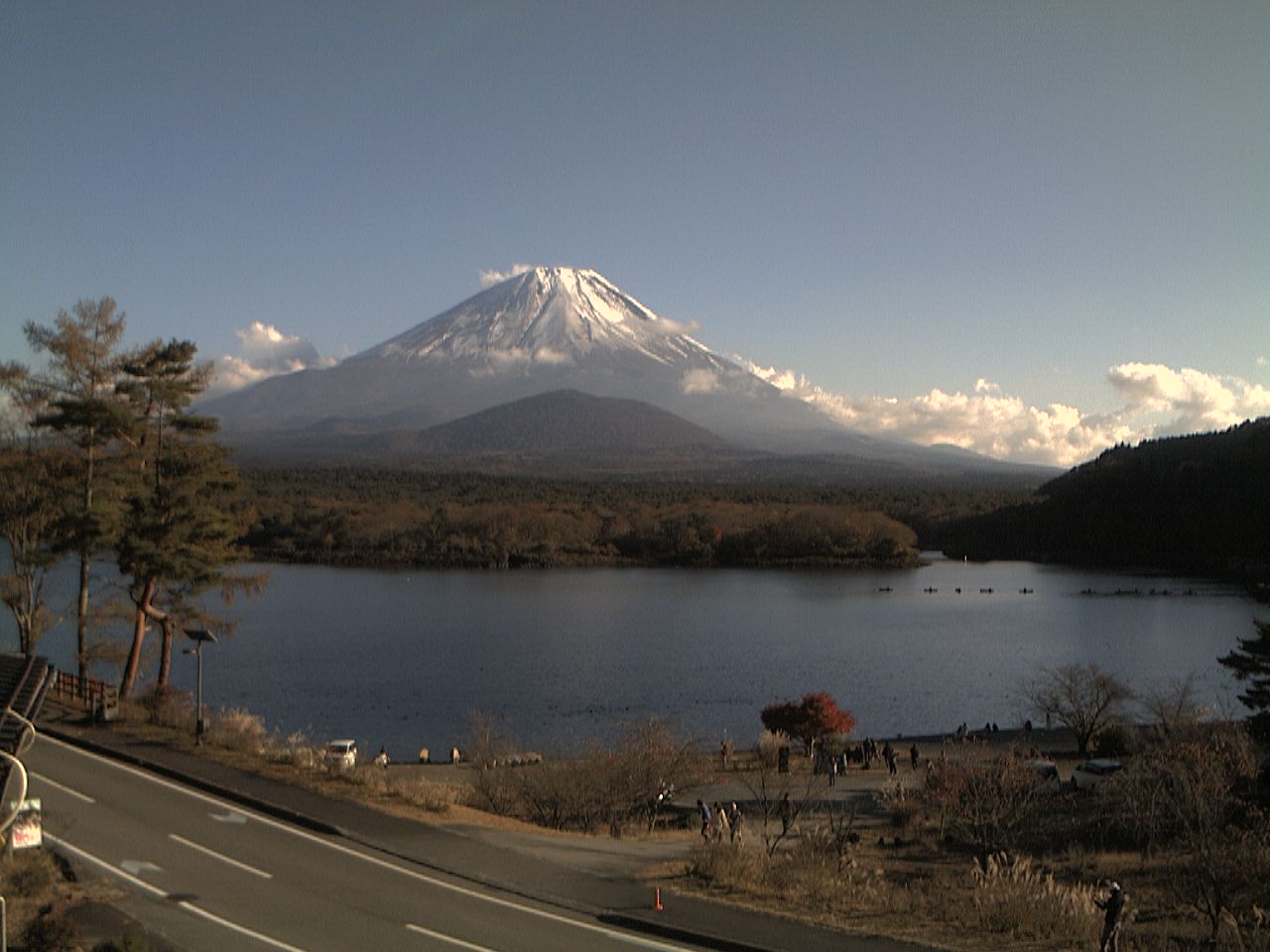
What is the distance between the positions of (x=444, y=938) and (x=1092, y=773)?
42.2 feet

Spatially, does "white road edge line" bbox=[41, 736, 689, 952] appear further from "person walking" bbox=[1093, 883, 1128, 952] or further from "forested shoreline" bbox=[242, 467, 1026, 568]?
"forested shoreline" bbox=[242, 467, 1026, 568]

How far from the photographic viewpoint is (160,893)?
327 inches

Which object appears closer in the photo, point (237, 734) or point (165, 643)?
point (237, 734)

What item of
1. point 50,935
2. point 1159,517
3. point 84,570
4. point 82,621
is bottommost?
point 50,935

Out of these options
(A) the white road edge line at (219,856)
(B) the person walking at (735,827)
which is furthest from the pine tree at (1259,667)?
(A) the white road edge line at (219,856)

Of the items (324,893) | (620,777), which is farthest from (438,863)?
(620,777)

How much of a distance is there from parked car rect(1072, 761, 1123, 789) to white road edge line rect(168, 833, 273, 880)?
12444mm

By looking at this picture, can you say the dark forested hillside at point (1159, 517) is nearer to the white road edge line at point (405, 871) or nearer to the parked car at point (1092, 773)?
the parked car at point (1092, 773)

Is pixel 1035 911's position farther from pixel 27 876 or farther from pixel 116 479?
pixel 116 479

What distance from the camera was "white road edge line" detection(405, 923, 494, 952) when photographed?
7.28 metres

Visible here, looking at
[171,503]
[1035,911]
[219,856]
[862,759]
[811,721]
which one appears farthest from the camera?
[811,721]

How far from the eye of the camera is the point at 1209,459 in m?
76.8

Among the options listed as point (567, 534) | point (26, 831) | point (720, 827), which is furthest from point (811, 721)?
point (567, 534)

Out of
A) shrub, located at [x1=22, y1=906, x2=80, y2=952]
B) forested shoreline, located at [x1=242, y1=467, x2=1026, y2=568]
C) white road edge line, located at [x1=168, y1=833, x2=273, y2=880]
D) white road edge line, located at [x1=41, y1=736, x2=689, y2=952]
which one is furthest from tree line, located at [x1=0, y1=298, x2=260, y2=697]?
forested shoreline, located at [x1=242, y1=467, x2=1026, y2=568]
